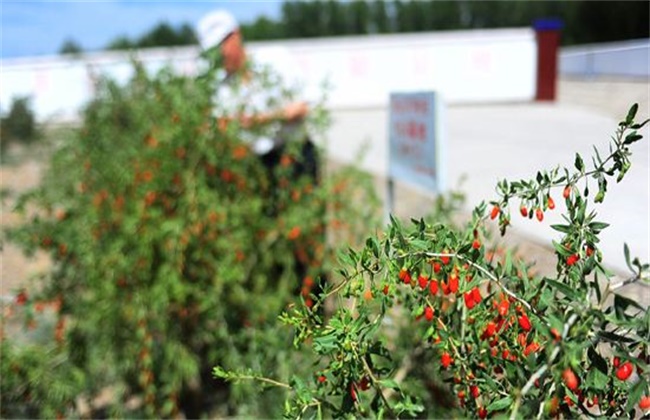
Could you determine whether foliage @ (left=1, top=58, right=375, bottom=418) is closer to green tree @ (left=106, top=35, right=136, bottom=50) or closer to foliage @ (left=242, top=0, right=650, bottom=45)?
green tree @ (left=106, top=35, right=136, bottom=50)

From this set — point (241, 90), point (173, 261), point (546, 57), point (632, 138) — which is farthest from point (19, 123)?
point (546, 57)

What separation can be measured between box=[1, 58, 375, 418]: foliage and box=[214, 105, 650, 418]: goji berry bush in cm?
126

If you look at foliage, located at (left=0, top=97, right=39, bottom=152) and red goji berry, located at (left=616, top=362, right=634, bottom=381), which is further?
foliage, located at (left=0, top=97, right=39, bottom=152)

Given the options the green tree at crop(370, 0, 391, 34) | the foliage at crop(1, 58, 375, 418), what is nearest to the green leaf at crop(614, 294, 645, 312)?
the foliage at crop(1, 58, 375, 418)

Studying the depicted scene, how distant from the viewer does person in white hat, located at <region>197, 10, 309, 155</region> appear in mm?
3201

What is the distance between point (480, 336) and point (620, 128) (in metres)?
0.43

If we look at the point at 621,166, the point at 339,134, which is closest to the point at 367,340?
the point at 621,166

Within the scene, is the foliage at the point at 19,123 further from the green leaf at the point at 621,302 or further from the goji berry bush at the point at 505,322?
the green leaf at the point at 621,302

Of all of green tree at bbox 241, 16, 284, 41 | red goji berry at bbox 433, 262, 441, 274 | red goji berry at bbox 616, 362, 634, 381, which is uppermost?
red goji berry at bbox 433, 262, 441, 274

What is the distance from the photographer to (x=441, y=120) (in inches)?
119

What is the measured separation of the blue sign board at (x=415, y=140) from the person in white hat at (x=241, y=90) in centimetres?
43

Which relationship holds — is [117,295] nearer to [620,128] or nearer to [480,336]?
[480,336]

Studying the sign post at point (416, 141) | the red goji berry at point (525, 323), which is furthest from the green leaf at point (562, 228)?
the sign post at point (416, 141)

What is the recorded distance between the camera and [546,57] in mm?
17094
